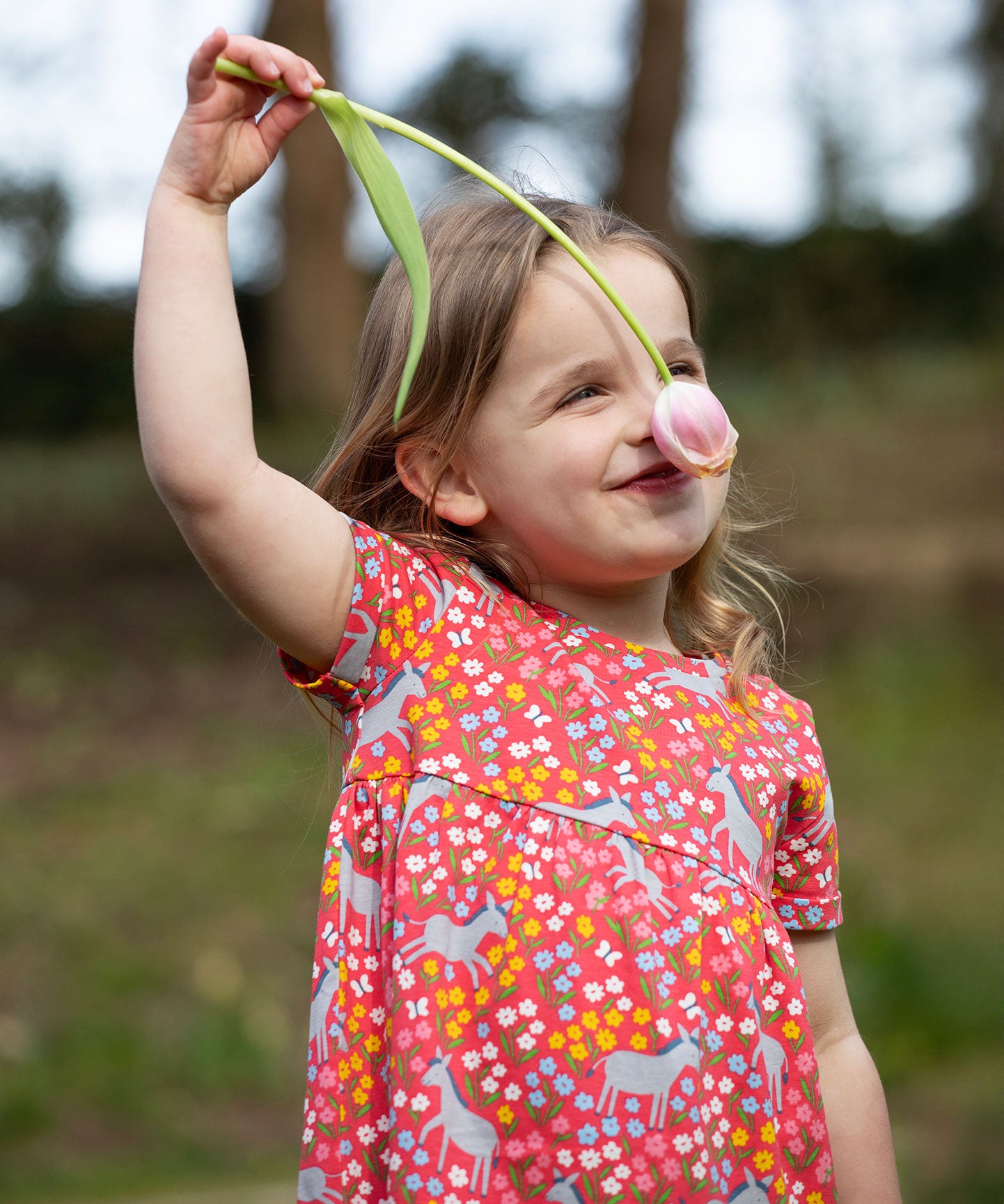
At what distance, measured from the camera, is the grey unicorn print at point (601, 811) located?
1.09 meters

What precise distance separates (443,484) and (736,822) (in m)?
0.41

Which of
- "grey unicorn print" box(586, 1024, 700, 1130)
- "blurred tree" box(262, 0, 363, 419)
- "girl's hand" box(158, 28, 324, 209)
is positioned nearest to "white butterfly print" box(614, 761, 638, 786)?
"grey unicorn print" box(586, 1024, 700, 1130)

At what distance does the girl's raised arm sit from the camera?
1.01 metres

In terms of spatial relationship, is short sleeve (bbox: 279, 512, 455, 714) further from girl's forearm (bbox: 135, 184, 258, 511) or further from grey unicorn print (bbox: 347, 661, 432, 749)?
girl's forearm (bbox: 135, 184, 258, 511)

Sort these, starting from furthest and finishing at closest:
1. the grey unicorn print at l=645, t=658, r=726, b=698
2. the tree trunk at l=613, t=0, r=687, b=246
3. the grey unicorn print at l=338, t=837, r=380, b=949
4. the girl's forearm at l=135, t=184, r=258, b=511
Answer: the tree trunk at l=613, t=0, r=687, b=246, the grey unicorn print at l=645, t=658, r=726, b=698, the grey unicorn print at l=338, t=837, r=380, b=949, the girl's forearm at l=135, t=184, r=258, b=511

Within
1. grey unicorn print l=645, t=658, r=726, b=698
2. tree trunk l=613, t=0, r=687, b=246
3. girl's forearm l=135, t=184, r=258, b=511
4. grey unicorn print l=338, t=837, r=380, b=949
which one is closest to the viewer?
girl's forearm l=135, t=184, r=258, b=511

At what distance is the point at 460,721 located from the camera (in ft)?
3.66

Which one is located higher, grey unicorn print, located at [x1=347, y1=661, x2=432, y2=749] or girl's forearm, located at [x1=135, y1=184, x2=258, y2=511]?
girl's forearm, located at [x1=135, y1=184, x2=258, y2=511]

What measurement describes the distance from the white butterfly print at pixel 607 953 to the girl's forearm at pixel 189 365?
0.47 meters

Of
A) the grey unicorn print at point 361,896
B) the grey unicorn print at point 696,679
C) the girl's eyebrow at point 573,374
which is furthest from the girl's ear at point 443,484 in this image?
the grey unicorn print at point 361,896

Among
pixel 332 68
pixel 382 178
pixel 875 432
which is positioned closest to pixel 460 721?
pixel 382 178

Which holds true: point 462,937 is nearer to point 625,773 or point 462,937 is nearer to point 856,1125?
point 625,773

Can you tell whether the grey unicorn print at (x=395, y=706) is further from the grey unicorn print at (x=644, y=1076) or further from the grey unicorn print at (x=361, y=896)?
the grey unicorn print at (x=644, y=1076)

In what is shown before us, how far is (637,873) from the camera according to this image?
1.09m
